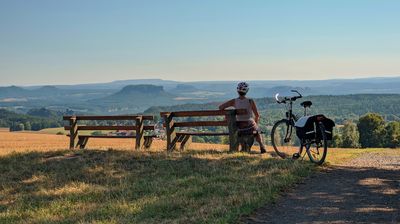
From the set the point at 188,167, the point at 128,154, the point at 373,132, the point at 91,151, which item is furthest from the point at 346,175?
the point at 373,132

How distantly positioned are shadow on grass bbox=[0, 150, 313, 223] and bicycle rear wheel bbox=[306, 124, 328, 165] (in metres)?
0.61

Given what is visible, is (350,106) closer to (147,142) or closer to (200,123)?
(147,142)

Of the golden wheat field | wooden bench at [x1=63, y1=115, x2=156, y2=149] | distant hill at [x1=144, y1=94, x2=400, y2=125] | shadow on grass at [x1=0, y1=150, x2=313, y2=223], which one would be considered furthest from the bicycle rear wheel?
distant hill at [x1=144, y1=94, x2=400, y2=125]

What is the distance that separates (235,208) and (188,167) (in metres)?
3.72

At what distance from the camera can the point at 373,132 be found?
186 ft

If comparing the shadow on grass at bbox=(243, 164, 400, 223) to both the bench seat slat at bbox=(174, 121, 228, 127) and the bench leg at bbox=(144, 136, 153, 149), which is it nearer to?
the bench seat slat at bbox=(174, 121, 228, 127)

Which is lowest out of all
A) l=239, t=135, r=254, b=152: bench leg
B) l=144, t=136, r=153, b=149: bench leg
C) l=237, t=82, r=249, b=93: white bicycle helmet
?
l=144, t=136, r=153, b=149: bench leg

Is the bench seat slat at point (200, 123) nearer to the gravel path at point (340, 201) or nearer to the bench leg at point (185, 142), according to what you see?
the bench leg at point (185, 142)

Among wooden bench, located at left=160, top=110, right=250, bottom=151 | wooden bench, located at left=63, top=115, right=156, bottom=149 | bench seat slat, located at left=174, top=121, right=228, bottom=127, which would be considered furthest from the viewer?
wooden bench, located at left=63, top=115, right=156, bottom=149

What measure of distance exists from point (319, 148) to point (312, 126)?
2.31 feet

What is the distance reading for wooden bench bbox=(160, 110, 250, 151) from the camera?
12.3 m

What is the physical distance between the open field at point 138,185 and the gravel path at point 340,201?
0.30 meters

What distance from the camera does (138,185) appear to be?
27.2ft

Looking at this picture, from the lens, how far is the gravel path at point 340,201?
5832 mm
